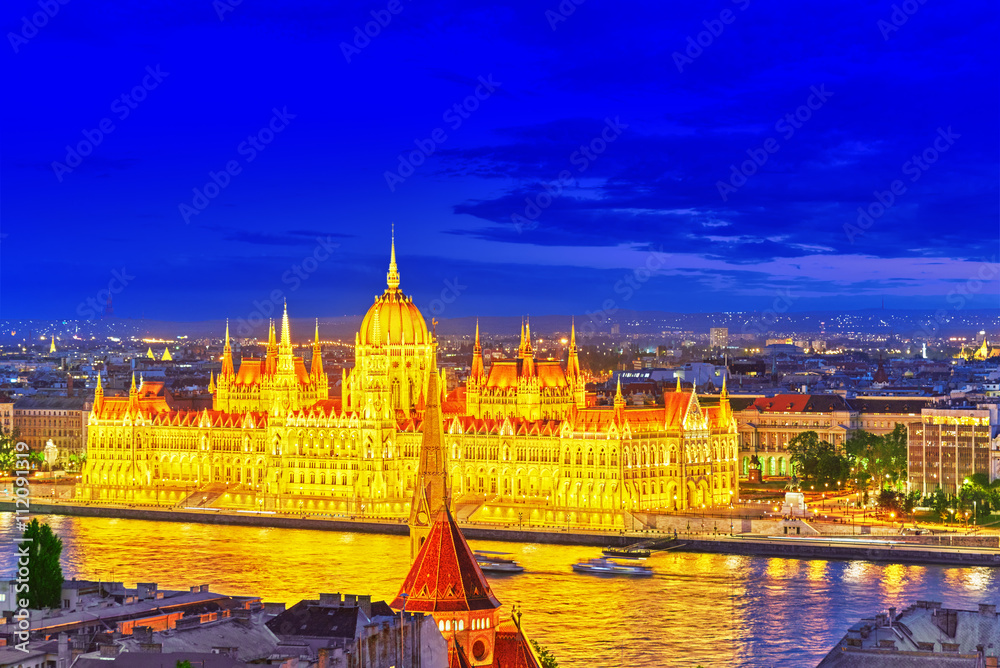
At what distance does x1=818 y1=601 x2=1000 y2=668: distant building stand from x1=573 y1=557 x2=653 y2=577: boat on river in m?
35.4

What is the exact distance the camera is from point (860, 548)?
78.7 metres

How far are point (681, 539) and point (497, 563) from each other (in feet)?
41.2

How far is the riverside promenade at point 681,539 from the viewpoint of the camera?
77188 millimetres

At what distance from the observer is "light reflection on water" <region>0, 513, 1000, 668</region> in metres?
56.6

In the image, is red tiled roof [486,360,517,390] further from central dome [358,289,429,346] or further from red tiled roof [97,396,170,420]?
red tiled roof [97,396,170,420]

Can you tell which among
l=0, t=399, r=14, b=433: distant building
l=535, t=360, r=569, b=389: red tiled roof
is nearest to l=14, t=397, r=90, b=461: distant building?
l=0, t=399, r=14, b=433: distant building

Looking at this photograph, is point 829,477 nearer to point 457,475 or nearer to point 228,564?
point 457,475

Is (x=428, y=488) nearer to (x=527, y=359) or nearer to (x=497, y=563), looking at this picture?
(x=497, y=563)

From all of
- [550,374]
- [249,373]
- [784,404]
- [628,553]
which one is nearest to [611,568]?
[628,553]

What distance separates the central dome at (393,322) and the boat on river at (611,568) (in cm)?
3167

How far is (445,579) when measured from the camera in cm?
3609

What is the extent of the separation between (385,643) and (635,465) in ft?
198

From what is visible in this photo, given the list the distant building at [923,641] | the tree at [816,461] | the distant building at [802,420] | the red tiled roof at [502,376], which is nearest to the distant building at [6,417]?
the red tiled roof at [502,376]

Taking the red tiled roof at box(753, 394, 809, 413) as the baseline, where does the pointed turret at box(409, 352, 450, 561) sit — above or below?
below
